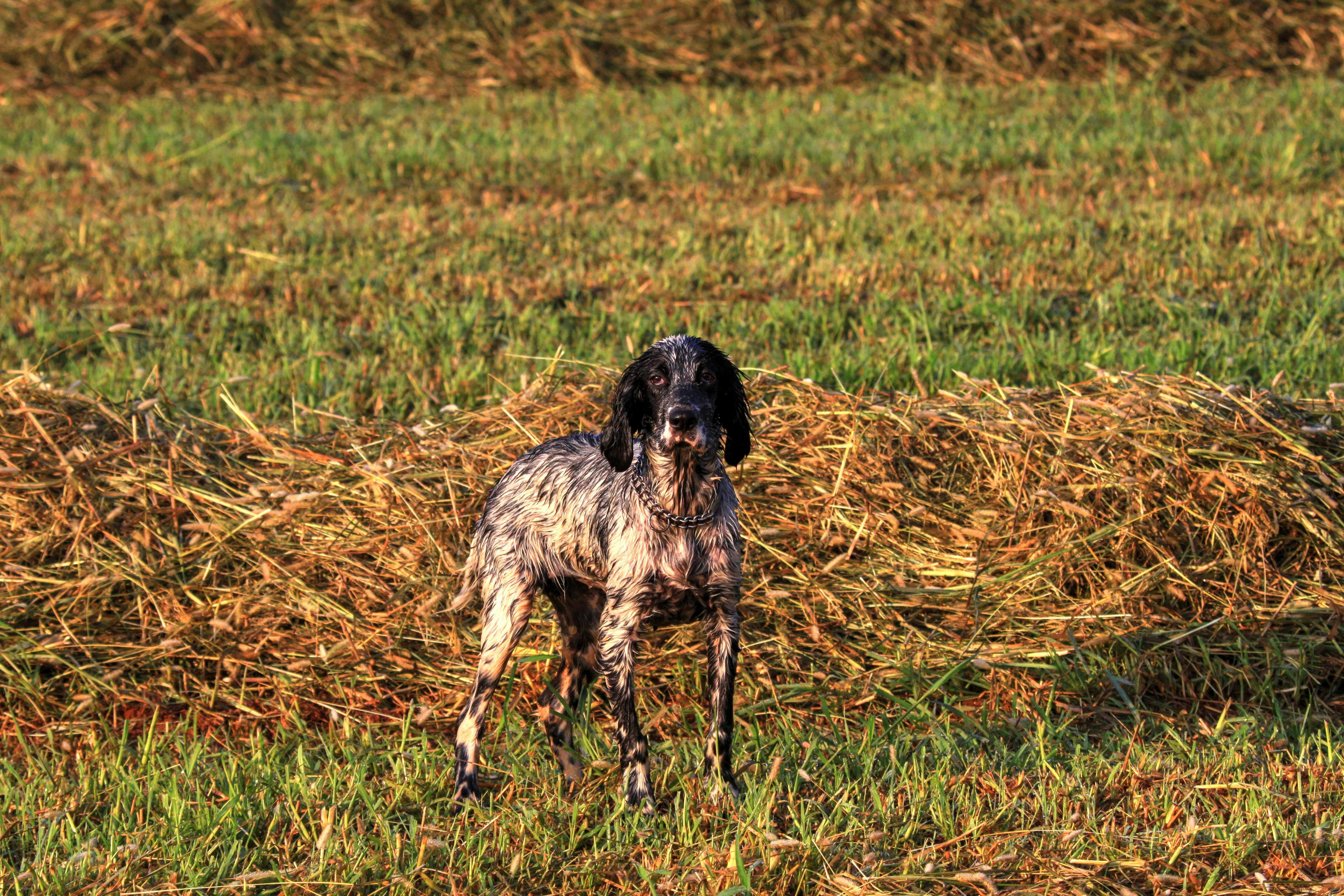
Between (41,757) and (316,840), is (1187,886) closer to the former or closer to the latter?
(316,840)

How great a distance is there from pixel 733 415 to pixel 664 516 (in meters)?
0.33

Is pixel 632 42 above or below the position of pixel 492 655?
below

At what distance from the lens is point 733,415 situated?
346cm

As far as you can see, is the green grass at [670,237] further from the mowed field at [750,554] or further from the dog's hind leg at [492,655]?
the dog's hind leg at [492,655]

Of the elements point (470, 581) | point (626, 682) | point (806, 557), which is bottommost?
point (806, 557)

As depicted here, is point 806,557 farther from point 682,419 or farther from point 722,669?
point 682,419

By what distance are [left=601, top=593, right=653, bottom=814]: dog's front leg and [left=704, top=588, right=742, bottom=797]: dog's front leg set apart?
0.65 feet

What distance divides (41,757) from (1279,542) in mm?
4628

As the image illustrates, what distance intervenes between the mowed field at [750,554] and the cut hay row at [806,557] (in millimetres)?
21

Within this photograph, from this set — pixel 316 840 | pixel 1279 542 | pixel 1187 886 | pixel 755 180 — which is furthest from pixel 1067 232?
pixel 316 840

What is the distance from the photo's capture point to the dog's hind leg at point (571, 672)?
4109mm

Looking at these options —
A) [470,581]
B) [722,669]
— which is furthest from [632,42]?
[722,669]

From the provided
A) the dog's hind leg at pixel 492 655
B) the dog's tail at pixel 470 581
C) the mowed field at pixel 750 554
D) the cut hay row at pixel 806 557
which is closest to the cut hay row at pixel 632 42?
the mowed field at pixel 750 554

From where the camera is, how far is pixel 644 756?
3736mm
